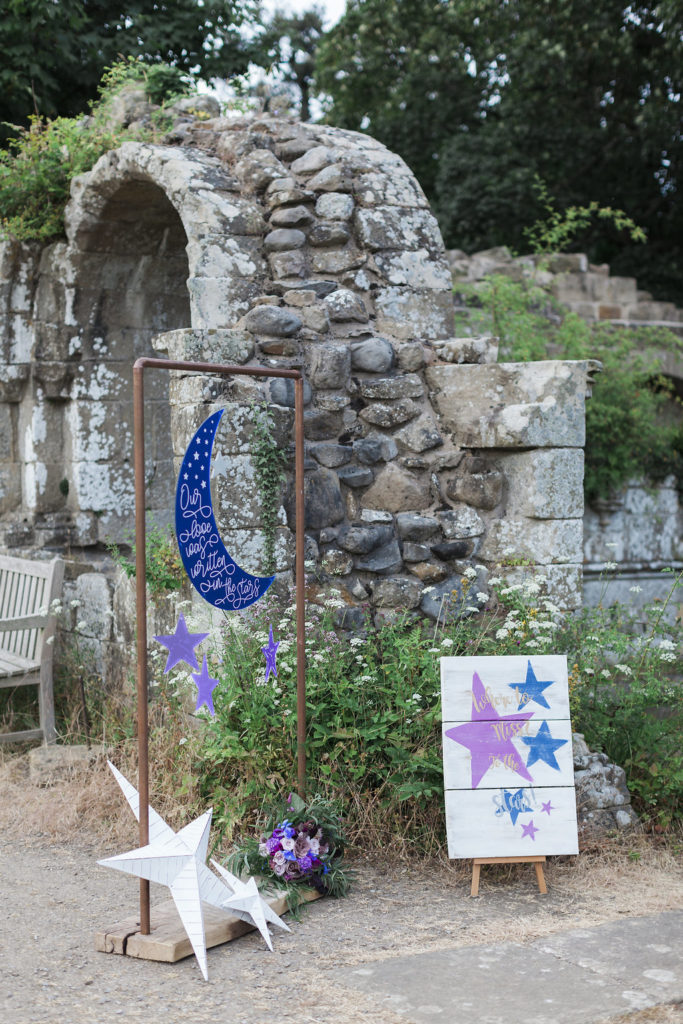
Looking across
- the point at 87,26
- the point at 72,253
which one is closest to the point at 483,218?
the point at 87,26

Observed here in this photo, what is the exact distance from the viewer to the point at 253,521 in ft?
15.5

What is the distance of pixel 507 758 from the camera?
408 cm

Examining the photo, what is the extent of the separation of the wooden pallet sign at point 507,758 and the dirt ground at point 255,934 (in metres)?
0.20

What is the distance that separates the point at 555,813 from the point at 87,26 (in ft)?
25.6

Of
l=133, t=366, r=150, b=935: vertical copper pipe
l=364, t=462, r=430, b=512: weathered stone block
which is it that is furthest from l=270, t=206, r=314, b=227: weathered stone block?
l=133, t=366, r=150, b=935: vertical copper pipe

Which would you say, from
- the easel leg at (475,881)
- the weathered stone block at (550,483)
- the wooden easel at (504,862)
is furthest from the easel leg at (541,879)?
the weathered stone block at (550,483)

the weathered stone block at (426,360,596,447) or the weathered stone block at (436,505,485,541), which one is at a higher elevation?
the weathered stone block at (426,360,596,447)

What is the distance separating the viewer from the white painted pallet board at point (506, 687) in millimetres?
4074

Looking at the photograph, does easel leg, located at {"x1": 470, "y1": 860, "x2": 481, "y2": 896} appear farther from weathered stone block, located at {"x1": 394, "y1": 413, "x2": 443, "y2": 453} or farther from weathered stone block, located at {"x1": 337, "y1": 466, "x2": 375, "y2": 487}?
weathered stone block, located at {"x1": 394, "y1": 413, "x2": 443, "y2": 453}

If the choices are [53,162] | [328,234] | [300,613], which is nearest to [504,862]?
[300,613]

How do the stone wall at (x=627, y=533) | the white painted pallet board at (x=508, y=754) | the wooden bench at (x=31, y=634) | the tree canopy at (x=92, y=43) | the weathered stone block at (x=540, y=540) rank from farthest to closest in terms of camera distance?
the stone wall at (x=627, y=533), the tree canopy at (x=92, y=43), the wooden bench at (x=31, y=634), the weathered stone block at (x=540, y=540), the white painted pallet board at (x=508, y=754)

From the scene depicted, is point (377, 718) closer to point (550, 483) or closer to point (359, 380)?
point (550, 483)

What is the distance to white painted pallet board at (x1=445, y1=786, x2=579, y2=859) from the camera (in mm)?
3949

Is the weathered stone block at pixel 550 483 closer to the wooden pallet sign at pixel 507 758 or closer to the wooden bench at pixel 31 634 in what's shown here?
the wooden pallet sign at pixel 507 758
